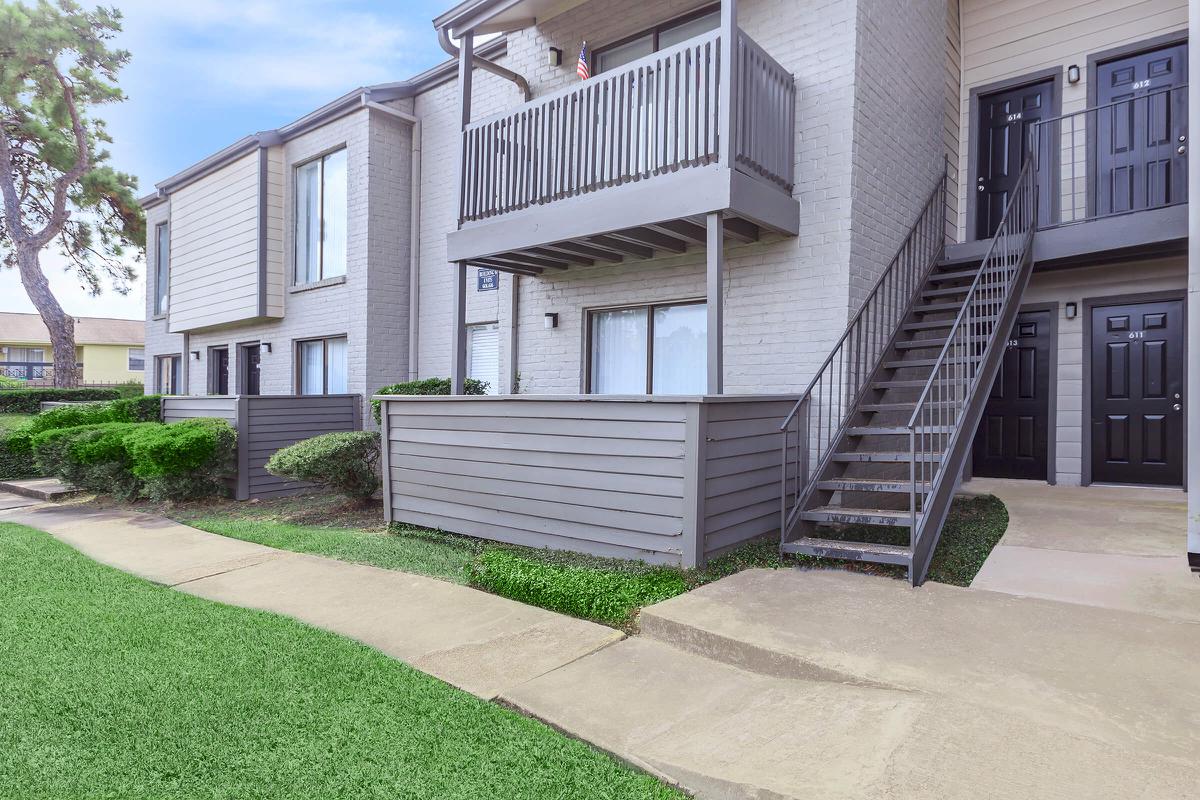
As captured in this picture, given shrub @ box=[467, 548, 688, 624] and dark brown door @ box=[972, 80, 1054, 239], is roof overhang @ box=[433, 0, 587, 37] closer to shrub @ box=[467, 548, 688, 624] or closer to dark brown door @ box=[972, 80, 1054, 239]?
dark brown door @ box=[972, 80, 1054, 239]

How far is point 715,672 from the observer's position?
11.2 feet

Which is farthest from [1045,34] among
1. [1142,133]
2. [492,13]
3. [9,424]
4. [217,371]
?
A: [9,424]

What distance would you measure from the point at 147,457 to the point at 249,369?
5509mm

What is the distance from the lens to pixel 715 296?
18.5 feet

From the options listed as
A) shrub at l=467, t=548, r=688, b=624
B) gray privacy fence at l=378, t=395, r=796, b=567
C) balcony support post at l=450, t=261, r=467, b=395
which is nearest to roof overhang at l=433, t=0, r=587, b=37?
balcony support post at l=450, t=261, r=467, b=395

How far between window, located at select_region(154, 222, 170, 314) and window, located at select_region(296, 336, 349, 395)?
6328 mm

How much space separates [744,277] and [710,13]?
274 cm

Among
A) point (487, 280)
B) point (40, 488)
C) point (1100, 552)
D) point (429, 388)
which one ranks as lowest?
point (40, 488)

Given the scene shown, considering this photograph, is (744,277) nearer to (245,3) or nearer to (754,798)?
(754,798)

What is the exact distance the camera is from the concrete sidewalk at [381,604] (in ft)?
11.8

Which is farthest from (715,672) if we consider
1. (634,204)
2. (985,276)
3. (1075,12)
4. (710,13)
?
(1075,12)

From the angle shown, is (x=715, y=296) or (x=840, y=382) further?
(x=840, y=382)

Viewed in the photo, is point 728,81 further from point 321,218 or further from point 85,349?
point 85,349

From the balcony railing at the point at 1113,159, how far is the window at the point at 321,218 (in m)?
9.67
